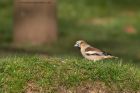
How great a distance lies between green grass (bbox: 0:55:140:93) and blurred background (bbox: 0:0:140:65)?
20.5ft

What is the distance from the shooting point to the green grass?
28.6ft

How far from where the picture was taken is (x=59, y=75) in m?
8.88

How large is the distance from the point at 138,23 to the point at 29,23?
5.66 m

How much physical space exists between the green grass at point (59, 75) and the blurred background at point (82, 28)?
625cm

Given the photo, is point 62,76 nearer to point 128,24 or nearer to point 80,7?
point 128,24

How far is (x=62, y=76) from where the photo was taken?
8.86 m

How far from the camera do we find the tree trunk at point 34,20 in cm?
1864

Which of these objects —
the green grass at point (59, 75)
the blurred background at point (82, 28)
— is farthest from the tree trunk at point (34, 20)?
the green grass at point (59, 75)

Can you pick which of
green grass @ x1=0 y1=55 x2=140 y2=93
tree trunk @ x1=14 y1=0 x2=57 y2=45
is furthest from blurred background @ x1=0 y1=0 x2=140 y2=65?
green grass @ x1=0 y1=55 x2=140 y2=93

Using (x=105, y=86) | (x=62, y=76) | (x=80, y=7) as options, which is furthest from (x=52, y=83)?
(x=80, y=7)

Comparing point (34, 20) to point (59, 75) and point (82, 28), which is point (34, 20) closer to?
point (82, 28)

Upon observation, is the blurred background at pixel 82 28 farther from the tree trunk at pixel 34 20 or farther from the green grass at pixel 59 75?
the green grass at pixel 59 75

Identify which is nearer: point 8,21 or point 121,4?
point 8,21

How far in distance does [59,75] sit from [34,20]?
988cm
